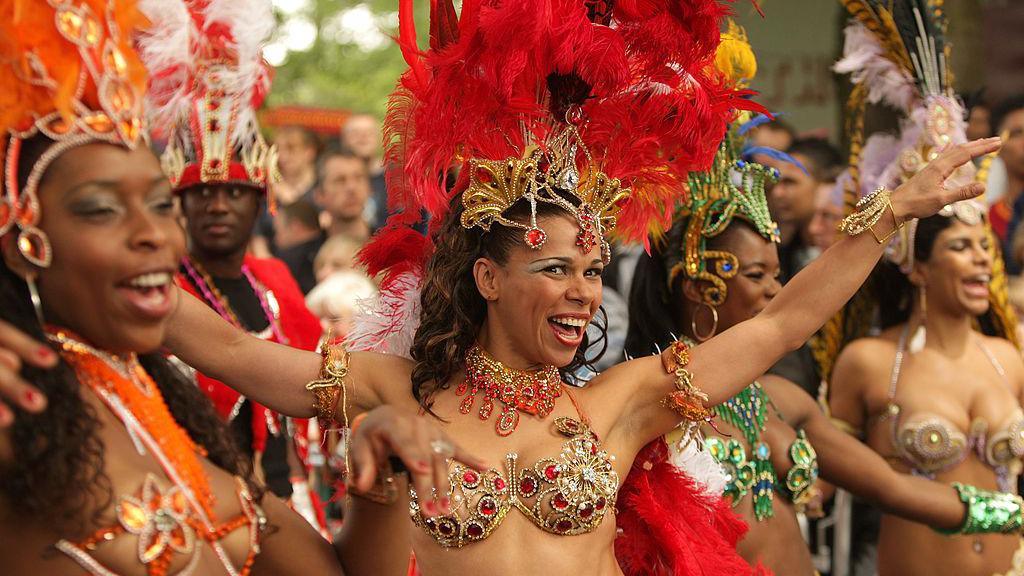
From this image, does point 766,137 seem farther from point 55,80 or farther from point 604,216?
point 55,80

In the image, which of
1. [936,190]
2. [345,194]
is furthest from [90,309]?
[345,194]

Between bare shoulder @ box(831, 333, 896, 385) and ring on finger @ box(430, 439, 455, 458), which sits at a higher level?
ring on finger @ box(430, 439, 455, 458)

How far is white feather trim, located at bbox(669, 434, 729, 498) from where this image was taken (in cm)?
360

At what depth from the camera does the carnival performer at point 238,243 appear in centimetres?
490

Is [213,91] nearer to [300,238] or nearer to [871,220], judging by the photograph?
[871,220]

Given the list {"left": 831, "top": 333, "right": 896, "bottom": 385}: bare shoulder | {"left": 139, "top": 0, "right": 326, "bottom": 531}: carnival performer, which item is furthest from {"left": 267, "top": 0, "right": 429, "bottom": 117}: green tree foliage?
{"left": 831, "top": 333, "right": 896, "bottom": 385}: bare shoulder

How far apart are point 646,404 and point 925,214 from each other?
0.89 meters

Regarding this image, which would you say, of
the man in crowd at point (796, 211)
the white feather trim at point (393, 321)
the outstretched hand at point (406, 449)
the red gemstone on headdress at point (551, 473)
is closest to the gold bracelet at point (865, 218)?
the red gemstone on headdress at point (551, 473)

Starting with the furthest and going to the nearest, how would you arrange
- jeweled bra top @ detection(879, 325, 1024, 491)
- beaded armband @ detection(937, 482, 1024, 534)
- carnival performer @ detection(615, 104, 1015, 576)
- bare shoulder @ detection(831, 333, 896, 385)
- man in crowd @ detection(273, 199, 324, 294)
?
man in crowd @ detection(273, 199, 324, 294)
bare shoulder @ detection(831, 333, 896, 385)
jeweled bra top @ detection(879, 325, 1024, 491)
beaded armband @ detection(937, 482, 1024, 534)
carnival performer @ detection(615, 104, 1015, 576)

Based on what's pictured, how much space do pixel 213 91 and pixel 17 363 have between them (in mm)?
3069

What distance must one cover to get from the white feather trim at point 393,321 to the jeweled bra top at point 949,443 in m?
2.30

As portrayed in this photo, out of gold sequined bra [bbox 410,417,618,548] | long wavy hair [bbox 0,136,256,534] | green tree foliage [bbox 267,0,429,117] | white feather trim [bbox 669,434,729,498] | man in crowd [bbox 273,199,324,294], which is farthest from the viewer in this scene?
green tree foliage [bbox 267,0,429,117]

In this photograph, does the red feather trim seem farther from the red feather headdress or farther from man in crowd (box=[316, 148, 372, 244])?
man in crowd (box=[316, 148, 372, 244])

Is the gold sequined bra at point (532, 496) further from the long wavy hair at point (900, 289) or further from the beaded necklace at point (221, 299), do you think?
the long wavy hair at point (900, 289)
